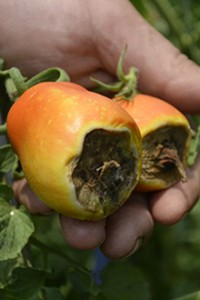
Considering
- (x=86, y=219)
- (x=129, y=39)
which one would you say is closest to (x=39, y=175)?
(x=86, y=219)

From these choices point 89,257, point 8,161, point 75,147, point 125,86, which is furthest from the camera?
point 89,257

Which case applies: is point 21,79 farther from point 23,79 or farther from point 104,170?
point 104,170

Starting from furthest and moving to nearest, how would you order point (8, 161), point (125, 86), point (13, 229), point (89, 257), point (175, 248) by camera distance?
point (175, 248)
point (89, 257)
point (125, 86)
point (8, 161)
point (13, 229)

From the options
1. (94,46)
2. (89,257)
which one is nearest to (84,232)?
(89,257)

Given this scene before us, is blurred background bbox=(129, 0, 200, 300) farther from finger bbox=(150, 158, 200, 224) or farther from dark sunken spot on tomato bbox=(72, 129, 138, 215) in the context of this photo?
dark sunken spot on tomato bbox=(72, 129, 138, 215)

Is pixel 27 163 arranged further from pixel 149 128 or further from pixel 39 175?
pixel 149 128

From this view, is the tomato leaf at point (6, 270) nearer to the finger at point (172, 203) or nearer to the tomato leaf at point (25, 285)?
the tomato leaf at point (25, 285)
